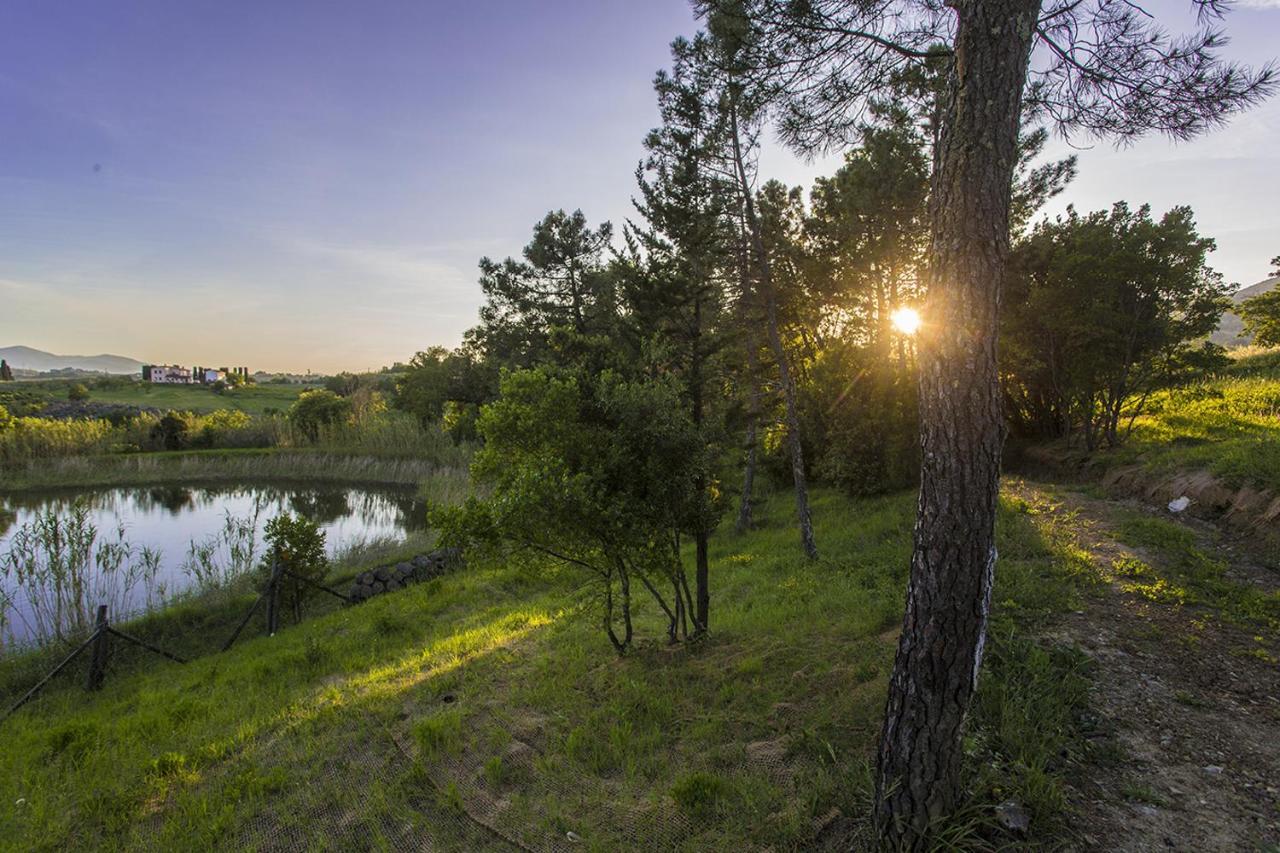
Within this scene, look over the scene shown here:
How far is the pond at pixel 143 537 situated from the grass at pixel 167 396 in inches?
976

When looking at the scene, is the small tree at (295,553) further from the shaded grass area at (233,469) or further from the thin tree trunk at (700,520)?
the shaded grass area at (233,469)

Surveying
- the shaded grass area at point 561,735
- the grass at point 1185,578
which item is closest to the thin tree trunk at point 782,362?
the shaded grass area at point 561,735

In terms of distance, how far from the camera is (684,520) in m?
5.43

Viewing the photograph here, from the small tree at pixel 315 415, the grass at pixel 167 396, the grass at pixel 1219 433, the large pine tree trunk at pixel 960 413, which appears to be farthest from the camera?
the grass at pixel 167 396

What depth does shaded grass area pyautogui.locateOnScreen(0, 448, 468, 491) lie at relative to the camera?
23906 millimetres

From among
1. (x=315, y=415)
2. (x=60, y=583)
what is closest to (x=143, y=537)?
(x=60, y=583)

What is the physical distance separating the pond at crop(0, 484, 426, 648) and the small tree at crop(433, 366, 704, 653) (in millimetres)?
8641

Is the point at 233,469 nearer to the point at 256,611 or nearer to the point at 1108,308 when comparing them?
the point at 256,611

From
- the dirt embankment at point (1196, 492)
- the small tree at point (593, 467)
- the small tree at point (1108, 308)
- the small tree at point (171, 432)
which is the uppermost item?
the small tree at point (1108, 308)

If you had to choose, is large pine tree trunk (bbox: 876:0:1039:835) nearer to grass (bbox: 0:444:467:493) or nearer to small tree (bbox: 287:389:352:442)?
grass (bbox: 0:444:467:493)

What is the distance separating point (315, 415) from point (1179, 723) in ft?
119

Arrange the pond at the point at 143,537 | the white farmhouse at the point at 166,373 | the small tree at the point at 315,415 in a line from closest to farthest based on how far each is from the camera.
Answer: the pond at the point at 143,537, the small tree at the point at 315,415, the white farmhouse at the point at 166,373

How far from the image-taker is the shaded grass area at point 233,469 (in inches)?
941

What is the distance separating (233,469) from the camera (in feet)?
86.2
